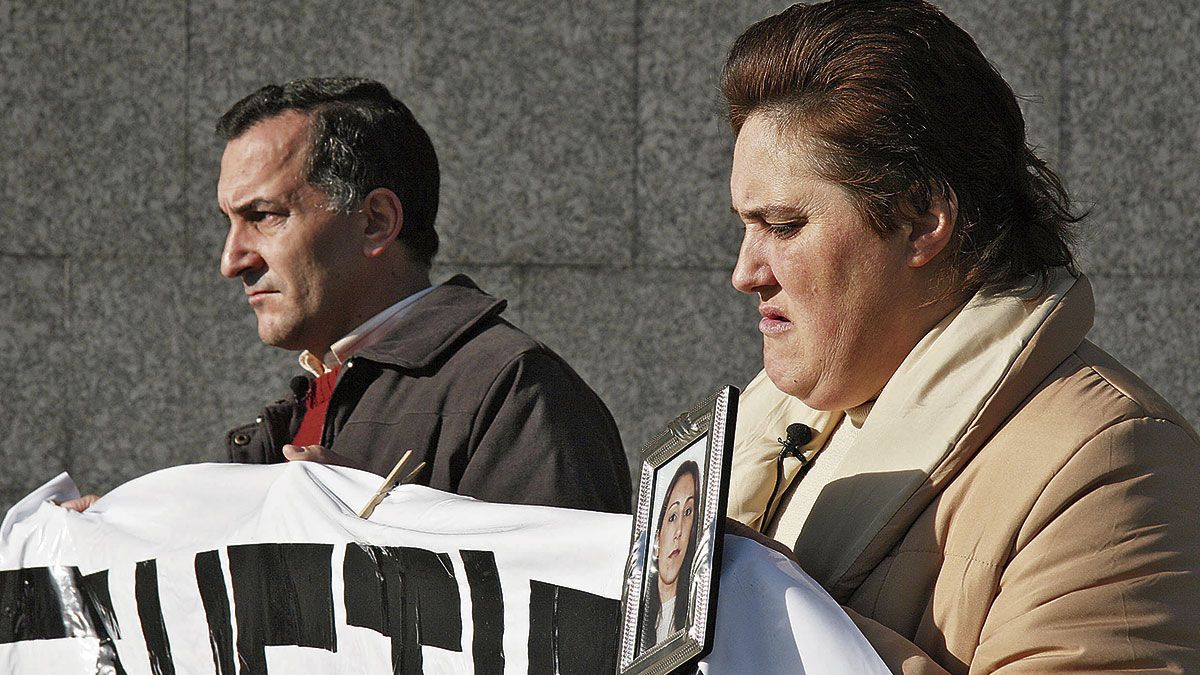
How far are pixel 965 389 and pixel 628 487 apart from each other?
1370 mm

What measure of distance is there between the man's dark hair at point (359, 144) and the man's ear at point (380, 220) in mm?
24

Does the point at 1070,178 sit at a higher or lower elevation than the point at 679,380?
higher

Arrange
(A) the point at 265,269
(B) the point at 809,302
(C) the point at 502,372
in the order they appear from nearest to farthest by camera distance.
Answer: (B) the point at 809,302, (C) the point at 502,372, (A) the point at 265,269

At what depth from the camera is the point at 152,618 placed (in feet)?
8.85

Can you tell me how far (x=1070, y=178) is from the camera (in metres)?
5.19

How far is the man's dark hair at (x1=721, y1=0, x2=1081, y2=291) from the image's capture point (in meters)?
1.94

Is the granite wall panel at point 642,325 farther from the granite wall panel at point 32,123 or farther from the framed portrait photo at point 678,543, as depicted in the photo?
the framed portrait photo at point 678,543

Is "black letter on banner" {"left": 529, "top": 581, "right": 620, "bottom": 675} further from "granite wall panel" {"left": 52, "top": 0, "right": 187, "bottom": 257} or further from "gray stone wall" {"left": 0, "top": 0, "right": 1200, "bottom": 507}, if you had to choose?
"granite wall panel" {"left": 52, "top": 0, "right": 187, "bottom": 257}

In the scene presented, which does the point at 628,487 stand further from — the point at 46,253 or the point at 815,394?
the point at 46,253

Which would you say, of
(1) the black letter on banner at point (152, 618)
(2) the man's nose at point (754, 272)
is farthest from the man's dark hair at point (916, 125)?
(1) the black letter on banner at point (152, 618)

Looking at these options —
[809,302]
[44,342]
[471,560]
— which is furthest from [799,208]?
[44,342]

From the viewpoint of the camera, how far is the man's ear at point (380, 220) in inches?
134

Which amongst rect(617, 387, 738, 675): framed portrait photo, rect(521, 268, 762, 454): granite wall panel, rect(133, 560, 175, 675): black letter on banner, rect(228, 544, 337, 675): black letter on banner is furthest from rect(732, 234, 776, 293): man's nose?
rect(521, 268, 762, 454): granite wall panel

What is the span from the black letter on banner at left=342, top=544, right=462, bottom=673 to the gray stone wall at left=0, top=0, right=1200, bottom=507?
2.81 metres
